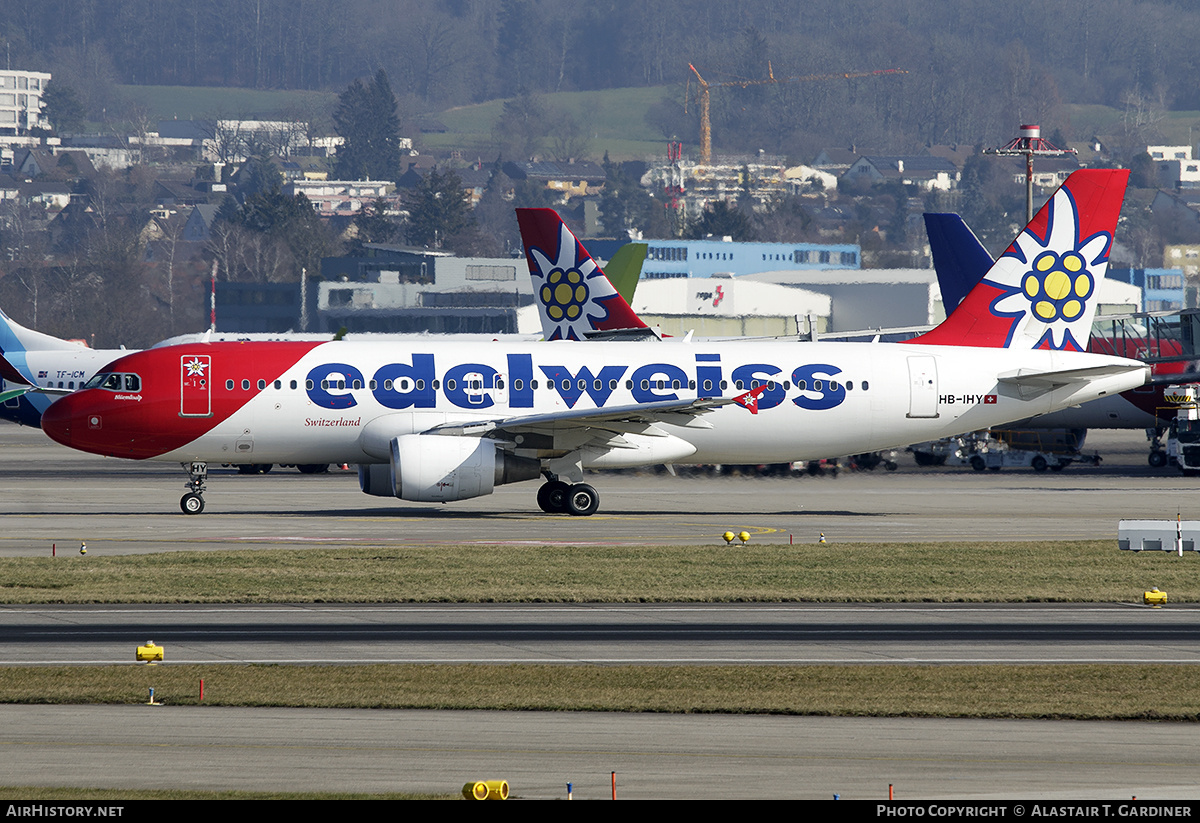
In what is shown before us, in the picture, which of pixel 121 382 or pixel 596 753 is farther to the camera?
pixel 121 382

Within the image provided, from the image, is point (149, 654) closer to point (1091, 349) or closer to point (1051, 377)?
point (1051, 377)

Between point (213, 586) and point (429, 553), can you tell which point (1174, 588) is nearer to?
point (429, 553)

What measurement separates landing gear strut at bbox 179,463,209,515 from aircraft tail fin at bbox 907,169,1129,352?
67.1ft

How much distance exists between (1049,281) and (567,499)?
15.4m

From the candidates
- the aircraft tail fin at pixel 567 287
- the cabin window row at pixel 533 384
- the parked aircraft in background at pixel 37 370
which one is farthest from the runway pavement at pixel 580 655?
the parked aircraft in background at pixel 37 370

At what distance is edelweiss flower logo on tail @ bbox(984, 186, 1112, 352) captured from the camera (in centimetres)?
4553

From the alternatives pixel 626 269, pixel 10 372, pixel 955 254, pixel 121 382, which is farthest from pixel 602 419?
pixel 626 269

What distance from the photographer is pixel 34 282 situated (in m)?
196

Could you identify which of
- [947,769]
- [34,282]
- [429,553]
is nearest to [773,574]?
→ [429,553]

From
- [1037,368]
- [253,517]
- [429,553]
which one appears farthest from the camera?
[1037,368]

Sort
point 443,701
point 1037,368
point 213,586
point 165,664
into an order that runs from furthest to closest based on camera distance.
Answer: point 1037,368 < point 213,586 < point 165,664 < point 443,701

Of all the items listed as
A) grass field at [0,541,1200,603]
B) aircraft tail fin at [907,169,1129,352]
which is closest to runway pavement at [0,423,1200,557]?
grass field at [0,541,1200,603]

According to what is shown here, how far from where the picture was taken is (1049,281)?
1800 inches

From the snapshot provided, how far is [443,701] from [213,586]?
10725 millimetres
